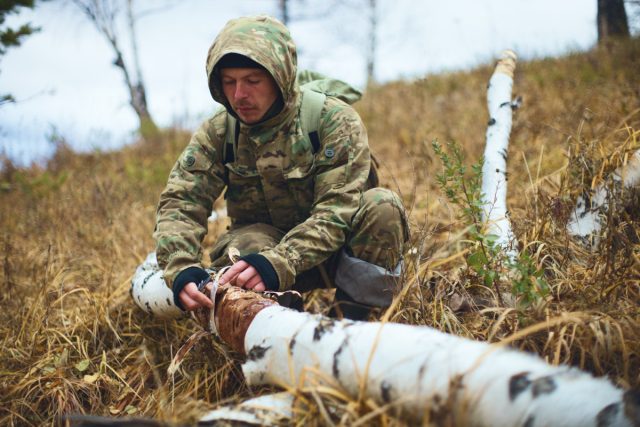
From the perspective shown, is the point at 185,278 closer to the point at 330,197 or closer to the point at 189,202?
the point at 189,202

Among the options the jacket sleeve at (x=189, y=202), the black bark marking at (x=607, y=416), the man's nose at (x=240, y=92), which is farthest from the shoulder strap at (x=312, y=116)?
the black bark marking at (x=607, y=416)

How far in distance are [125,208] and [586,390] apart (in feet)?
14.0

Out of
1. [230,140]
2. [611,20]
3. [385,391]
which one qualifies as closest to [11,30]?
[230,140]

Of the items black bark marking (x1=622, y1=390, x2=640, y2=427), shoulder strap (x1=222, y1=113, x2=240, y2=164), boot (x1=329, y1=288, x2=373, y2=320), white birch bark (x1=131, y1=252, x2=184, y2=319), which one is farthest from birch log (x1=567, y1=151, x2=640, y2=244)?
white birch bark (x1=131, y1=252, x2=184, y2=319)

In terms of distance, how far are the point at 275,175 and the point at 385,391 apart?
4.56ft

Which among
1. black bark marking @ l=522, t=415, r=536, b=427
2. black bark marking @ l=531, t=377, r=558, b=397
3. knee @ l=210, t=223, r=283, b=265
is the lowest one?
Answer: black bark marking @ l=522, t=415, r=536, b=427

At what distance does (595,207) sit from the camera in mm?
2516

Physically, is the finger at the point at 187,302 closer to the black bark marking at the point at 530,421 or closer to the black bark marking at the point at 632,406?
the black bark marking at the point at 530,421

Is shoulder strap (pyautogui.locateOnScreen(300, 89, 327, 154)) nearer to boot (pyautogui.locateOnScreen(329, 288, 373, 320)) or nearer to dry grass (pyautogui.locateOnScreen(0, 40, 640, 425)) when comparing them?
dry grass (pyautogui.locateOnScreen(0, 40, 640, 425))

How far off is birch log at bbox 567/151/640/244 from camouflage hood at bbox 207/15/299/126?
1.72m

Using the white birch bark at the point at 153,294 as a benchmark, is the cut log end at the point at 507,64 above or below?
above

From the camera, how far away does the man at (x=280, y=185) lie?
84.1 inches

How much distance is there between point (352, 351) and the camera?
1350 mm

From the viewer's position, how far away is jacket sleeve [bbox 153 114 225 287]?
215 cm
